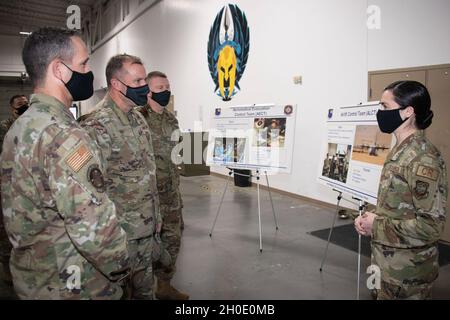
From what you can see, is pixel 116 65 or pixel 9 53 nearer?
pixel 116 65

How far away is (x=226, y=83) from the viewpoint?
23.6 feet

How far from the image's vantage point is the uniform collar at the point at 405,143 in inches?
64.1

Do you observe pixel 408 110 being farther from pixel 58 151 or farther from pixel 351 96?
pixel 351 96

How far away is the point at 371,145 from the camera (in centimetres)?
262

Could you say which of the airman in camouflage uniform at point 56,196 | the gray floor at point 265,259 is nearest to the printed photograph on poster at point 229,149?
the gray floor at point 265,259

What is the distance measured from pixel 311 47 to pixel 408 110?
369 centimetres

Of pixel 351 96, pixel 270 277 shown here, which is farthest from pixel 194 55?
pixel 270 277

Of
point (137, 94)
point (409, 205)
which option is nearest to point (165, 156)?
point (137, 94)

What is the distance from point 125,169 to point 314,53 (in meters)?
4.17

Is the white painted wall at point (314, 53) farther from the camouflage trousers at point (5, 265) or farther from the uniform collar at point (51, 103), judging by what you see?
the camouflage trousers at point (5, 265)

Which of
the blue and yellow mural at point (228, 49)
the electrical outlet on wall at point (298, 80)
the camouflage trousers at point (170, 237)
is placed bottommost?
the camouflage trousers at point (170, 237)

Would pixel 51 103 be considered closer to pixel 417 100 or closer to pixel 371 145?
pixel 417 100

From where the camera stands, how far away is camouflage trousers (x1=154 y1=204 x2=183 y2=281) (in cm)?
249

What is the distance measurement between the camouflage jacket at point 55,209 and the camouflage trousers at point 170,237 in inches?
52.6
